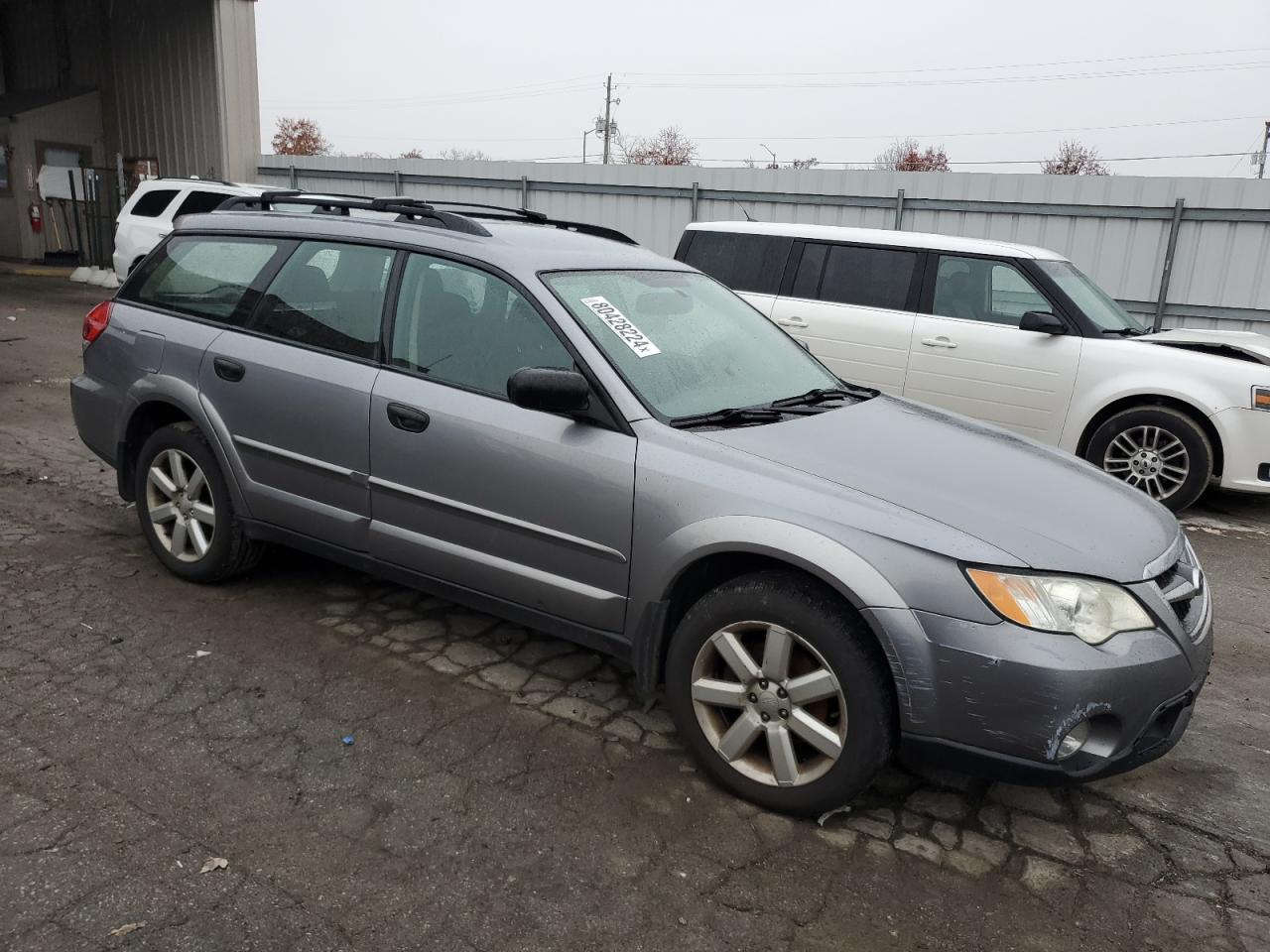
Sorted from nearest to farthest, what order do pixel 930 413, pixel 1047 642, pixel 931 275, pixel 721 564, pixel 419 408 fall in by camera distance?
pixel 1047 642
pixel 721 564
pixel 419 408
pixel 930 413
pixel 931 275

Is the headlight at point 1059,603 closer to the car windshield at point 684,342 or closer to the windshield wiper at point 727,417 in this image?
the windshield wiper at point 727,417

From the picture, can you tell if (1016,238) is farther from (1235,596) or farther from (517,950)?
(517,950)

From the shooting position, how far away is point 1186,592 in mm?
2900

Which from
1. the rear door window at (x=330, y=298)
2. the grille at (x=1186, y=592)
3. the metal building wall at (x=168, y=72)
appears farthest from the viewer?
the metal building wall at (x=168, y=72)

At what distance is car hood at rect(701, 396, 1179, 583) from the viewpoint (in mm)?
2688

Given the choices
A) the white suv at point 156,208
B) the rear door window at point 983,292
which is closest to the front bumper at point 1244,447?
the rear door window at point 983,292

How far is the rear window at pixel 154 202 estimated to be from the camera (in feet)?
43.9

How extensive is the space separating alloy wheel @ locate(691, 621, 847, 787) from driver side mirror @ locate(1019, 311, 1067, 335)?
4.68 m

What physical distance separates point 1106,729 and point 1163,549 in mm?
659

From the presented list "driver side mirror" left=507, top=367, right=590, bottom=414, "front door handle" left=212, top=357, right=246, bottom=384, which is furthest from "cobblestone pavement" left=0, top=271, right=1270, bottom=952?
"driver side mirror" left=507, top=367, right=590, bottom=414

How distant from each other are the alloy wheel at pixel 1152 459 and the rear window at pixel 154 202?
486 inches

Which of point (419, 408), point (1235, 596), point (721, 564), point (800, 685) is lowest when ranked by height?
point (1235, 596)

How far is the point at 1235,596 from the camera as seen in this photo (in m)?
5.13

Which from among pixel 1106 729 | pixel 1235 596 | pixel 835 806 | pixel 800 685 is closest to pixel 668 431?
pixel 800 685
